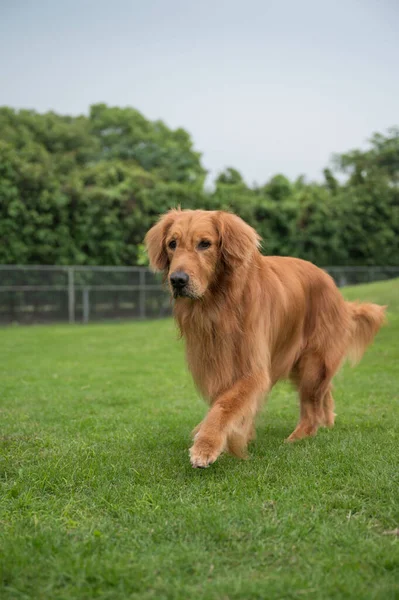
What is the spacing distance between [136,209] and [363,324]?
69.5ft

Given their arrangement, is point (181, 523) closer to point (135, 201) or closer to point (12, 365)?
point (12, 365)

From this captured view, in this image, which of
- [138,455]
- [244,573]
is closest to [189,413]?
[138,455]

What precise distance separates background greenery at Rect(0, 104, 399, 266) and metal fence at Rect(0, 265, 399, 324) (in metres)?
1.24

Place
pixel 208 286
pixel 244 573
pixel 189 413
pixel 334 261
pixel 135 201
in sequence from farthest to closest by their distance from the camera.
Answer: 1. pixel 334 261
2. pixel 135 201
3. pixel 189 413
4. pixel 208 286
5. pixel 244 573

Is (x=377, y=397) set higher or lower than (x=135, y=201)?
lower

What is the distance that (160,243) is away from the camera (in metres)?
5.18

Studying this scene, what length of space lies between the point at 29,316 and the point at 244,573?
21824 millimetres

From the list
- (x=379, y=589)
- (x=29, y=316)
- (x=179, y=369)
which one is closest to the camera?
(x=379, y=589)

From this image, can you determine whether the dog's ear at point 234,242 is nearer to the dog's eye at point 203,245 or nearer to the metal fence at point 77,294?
the dog's eye at point 203,245

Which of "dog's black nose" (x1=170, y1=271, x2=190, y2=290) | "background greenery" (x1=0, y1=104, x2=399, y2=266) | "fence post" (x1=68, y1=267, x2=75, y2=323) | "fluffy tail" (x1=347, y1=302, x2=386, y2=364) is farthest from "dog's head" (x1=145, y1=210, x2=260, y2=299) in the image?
"fence post" (x1=68, y1=267, x2=75, y2=323)

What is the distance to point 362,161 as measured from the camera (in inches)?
1982

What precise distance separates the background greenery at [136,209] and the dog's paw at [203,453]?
62.7ft

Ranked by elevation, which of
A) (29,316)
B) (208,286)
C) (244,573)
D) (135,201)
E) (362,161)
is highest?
(362,161)

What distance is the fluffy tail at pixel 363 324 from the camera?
21.9 ft
